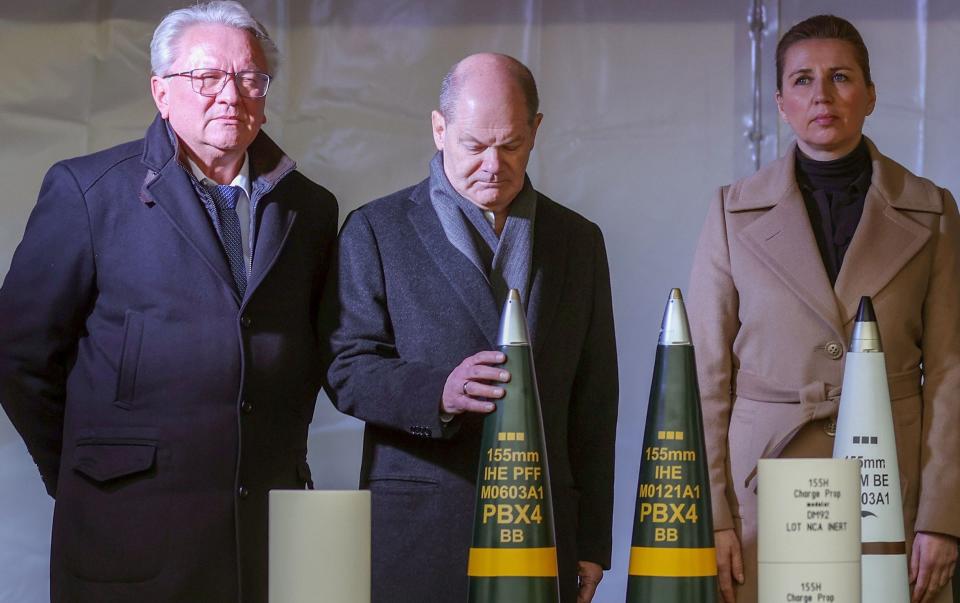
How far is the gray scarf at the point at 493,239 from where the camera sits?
2.09 m

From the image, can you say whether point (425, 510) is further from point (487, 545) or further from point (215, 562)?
point (487, 545)

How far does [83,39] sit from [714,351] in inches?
66.0

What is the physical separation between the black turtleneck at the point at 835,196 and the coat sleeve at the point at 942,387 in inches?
5.8

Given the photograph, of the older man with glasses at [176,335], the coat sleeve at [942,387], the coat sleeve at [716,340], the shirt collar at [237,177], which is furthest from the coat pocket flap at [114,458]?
the coat sleeve at [942,387]

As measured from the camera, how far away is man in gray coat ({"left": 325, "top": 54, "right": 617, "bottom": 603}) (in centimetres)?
204

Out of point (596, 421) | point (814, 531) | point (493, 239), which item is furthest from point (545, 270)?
point (814, 531)

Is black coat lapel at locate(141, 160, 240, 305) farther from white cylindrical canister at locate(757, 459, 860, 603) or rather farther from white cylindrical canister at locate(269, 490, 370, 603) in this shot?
white cylindrical canister at locate(757, 459, 860, 603)

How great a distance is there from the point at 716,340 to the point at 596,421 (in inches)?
12.8

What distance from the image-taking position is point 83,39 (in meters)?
3.20

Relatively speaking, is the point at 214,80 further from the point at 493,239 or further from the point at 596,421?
the point at 596,421

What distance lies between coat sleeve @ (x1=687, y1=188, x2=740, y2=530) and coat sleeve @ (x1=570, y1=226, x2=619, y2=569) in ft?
0.73

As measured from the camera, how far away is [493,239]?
212 centimetres

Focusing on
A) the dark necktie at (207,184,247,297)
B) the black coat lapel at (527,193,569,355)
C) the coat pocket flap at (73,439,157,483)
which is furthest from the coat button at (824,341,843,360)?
the coat pocket flap at (73,439,157,483)

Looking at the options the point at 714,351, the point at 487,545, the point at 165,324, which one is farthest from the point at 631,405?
the point at 487,545
